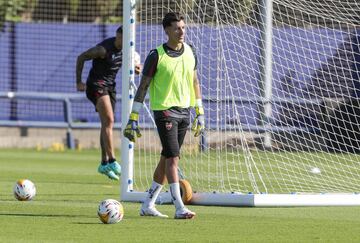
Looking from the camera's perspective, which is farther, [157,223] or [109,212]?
[157,223]

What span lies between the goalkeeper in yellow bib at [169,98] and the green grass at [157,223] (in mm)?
452

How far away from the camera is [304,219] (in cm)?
1132

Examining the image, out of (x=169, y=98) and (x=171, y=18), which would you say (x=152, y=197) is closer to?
→ (x=169, y=98)

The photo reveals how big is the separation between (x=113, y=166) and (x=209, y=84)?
216 cm

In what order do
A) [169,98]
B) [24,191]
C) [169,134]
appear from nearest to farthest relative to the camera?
1. [169,134]
2. [169,98]
3. [24,191]

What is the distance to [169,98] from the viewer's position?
1145 centimetres

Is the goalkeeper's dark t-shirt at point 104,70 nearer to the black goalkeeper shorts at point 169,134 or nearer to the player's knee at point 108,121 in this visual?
the player's knee at point 108,121

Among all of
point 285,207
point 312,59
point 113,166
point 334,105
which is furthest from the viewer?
point 334,105

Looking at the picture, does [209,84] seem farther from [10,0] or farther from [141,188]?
[10,0]

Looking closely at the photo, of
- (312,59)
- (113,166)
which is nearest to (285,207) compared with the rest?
(113,166)

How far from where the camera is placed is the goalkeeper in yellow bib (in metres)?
11.3

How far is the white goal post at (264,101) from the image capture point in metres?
13.4

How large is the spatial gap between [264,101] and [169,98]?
5528mm

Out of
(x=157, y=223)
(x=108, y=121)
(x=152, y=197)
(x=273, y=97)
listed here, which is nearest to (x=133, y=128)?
(x=152, y=197)
